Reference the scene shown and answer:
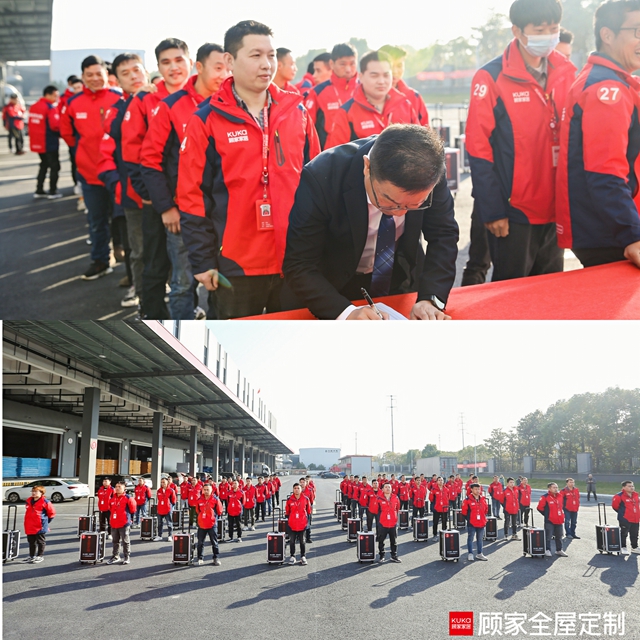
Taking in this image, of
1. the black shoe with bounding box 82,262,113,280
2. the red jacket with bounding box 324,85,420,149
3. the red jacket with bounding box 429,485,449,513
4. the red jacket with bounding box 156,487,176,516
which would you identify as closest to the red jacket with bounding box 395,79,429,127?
the red jacket with bounding box 324,85,420,149

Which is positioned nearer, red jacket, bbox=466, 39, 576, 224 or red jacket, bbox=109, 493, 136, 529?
red jacket, bbox=466, 39, 576, 224

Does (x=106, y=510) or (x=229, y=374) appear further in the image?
(x=106, y=510)

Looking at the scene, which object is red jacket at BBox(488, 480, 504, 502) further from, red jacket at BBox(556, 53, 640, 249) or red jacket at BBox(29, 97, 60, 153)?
red jacket at BBox(29, 97, 60, 153)

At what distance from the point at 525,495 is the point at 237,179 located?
210 centimetres

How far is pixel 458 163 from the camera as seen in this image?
2.24 metres

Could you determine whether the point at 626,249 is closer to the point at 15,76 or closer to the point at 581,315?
the point at 581,315

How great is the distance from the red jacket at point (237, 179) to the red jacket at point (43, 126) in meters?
0.83

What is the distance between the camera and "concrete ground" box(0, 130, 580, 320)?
8.42 feet

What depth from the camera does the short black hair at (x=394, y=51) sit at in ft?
7.32

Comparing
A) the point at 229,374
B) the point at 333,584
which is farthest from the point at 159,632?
the point at 229,374

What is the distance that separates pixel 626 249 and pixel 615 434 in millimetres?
1076

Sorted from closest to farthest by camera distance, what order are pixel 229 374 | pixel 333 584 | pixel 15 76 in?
1. pixel 15 76
2. pixel 333 584
3. pixel 229 374

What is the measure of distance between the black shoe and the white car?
161 centimetres

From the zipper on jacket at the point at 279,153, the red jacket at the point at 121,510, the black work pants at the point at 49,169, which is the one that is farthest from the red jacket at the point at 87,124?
the red jacket at the point at 121,510
